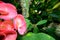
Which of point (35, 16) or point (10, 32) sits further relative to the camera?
point (35, 16)

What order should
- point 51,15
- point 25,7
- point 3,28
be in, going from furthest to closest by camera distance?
point 51,15
point 25,7
point 3,28

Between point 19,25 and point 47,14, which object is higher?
point 19,25

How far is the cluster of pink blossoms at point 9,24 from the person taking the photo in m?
0.66

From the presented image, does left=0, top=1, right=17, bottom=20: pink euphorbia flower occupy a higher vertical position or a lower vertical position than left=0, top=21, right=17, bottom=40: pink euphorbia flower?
higher

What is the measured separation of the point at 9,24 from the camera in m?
0.68

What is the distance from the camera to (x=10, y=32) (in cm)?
66

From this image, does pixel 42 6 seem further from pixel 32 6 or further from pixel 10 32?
pixel 10 32

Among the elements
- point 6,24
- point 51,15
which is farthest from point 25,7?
point 6,24

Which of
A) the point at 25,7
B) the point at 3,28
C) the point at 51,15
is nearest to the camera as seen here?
the point at 3,28

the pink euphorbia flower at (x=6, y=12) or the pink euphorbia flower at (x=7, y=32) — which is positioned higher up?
the pink euphorbia flower at (x=6, y=12)

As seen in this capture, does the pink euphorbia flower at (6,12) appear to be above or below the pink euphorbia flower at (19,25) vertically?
above

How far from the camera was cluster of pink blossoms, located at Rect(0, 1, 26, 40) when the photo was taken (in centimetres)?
66

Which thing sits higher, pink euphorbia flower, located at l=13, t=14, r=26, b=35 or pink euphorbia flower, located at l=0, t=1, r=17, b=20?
pink euphorbia flower, located at l=0, t=1, r=17, b=20

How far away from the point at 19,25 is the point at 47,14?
53cm
